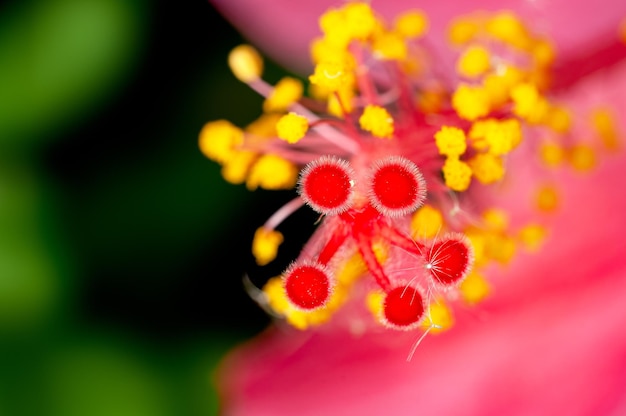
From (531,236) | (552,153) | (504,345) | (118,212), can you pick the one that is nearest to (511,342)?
(504,345)

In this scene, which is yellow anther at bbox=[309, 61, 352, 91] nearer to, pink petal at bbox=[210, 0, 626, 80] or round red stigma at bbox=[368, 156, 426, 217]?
round red stigma at bbox=[368, 156, 426, 217]

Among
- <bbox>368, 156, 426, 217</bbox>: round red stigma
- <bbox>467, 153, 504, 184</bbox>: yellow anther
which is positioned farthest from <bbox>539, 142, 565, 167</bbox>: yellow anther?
<bbox>368, 156, 426, 217</bbox>: round red stigma

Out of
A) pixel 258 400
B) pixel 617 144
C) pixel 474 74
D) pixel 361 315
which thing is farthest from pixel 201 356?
pixel 617 144

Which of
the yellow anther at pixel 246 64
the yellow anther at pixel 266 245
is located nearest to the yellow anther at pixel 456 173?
the yellow anther at pixel 266 245

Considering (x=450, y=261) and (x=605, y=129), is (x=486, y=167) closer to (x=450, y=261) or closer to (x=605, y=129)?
(x=450, y=261)

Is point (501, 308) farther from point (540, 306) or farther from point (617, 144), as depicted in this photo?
point (617, 144)
